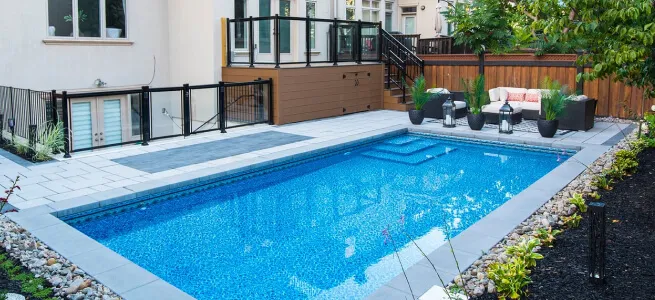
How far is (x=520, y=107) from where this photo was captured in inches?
491

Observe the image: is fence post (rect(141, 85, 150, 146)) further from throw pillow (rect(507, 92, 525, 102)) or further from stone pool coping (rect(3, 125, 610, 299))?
throw pillow (rect(507, 92, 525, 102))

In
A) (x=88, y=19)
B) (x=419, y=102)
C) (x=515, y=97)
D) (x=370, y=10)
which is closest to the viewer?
(x=88, y=19)

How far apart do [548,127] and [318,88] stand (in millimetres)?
5179

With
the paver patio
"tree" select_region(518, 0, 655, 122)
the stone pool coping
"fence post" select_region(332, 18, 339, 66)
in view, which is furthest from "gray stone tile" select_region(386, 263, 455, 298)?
"fence post" select_region(332, 18, 339, 66)

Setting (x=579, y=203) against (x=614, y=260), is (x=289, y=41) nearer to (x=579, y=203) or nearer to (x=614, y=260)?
(x=579, y=203)

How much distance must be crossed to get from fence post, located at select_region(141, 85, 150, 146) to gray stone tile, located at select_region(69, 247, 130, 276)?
5.23 meters

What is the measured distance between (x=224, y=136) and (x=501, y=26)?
8.04 metres

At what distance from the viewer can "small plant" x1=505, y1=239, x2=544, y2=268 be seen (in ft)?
14.2

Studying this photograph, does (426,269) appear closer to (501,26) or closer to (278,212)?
(278,212)

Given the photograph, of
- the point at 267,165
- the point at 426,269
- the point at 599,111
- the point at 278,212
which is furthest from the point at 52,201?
the point at 599,111

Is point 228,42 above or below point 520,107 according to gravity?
above

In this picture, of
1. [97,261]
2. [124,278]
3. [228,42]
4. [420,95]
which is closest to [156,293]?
[124,278]

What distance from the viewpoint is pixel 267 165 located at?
891cm

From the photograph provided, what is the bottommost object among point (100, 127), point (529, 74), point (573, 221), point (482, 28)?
point (573, 221)
